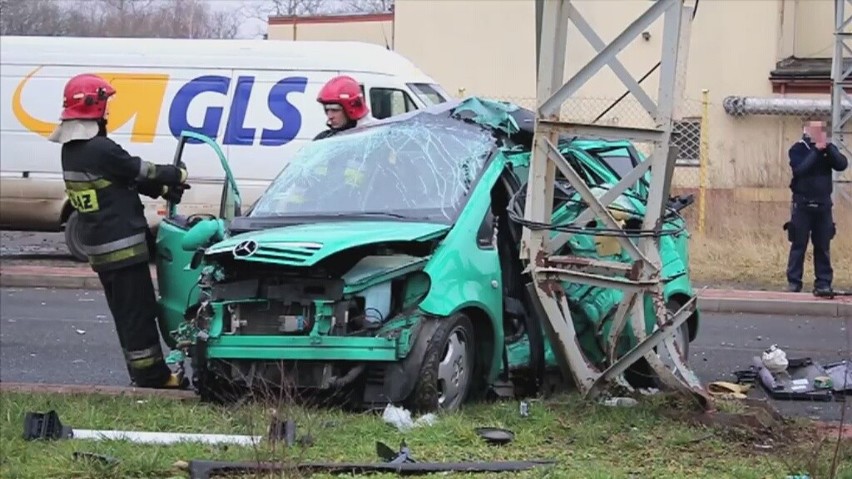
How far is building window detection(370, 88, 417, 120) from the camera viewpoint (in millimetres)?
15797

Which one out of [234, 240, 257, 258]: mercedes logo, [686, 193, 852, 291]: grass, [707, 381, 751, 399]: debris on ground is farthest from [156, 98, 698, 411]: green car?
[686, 193, 852, 291]: grass

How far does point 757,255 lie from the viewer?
51.5 feet

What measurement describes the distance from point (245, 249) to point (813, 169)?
8.23m

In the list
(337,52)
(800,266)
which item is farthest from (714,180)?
(337,52)

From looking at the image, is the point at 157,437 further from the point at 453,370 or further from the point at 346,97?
the point at 346,97

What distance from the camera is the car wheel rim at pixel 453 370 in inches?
262

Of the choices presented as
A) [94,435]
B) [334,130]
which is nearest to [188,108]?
[334,130]

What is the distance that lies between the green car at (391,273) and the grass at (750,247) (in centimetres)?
672

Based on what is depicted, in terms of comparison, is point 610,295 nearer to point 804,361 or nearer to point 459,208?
point 459,208

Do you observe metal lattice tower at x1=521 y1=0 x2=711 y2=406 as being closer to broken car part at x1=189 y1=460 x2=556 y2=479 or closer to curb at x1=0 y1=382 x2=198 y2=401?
broken car part at x1=189 y1=460 x2=556 y2=479

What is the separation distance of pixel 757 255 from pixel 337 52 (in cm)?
564

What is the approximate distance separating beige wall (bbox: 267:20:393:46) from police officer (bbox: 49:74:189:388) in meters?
19.4

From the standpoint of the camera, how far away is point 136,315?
24.9 ft

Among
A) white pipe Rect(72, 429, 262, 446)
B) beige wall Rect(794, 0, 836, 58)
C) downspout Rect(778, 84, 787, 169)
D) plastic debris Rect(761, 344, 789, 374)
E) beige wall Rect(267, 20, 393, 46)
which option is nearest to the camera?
white pipe Rect(72, 429, 262, 446)
